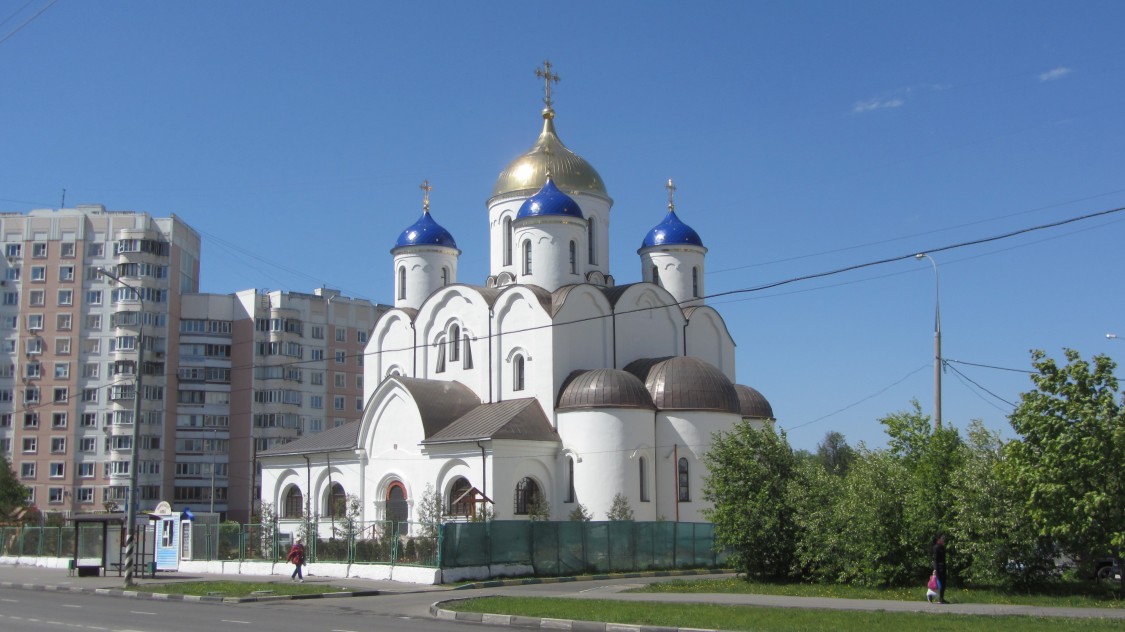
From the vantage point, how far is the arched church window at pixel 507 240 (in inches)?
1734

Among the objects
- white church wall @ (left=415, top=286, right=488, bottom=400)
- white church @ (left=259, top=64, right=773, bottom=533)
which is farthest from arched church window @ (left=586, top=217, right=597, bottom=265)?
white church wall @ (left=415, top=286, right=488, bottom=400)

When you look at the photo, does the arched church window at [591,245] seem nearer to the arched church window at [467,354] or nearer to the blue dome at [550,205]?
the blue dome at [550,205]

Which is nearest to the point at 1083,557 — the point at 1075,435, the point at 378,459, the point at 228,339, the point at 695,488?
the point at 1075,435

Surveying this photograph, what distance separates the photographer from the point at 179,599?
2458 cm

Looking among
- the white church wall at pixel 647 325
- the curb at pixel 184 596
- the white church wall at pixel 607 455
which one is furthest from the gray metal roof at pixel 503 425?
the curb at pixel 184 596

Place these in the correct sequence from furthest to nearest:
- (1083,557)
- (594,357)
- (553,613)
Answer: (594,357)
(1083,557)
(553,613)

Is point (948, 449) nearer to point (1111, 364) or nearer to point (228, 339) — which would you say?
point (1111, 364)

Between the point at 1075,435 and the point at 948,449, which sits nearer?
the point at 1075,435

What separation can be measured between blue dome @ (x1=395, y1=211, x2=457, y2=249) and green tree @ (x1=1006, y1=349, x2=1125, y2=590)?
2990 cm

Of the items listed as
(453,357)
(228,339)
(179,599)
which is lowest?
(179,599)

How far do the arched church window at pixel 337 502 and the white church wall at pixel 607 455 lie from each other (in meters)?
9.05

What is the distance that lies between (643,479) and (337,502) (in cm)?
1215

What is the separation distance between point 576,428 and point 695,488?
437cm

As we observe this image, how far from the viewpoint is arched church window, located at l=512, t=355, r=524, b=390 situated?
3919 cm
